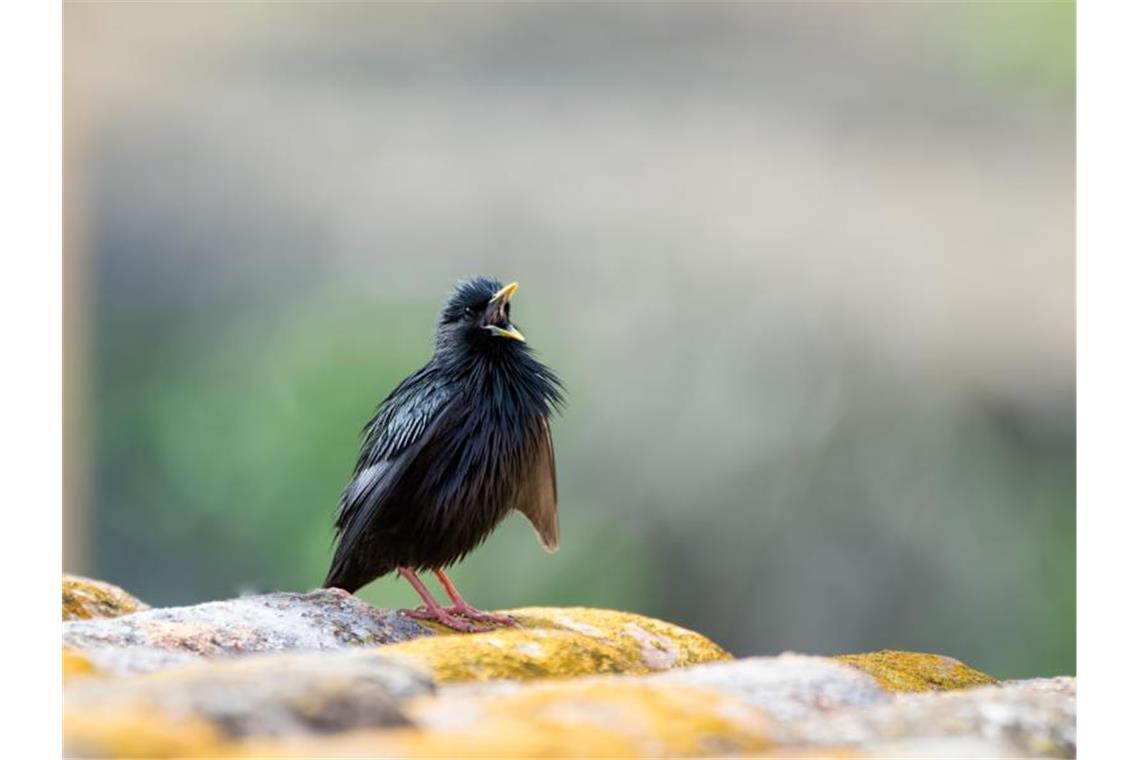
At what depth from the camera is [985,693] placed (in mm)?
3221

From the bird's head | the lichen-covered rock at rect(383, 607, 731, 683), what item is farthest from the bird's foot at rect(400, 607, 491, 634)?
the bird's head

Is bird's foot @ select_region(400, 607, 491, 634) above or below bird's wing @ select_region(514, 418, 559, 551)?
below

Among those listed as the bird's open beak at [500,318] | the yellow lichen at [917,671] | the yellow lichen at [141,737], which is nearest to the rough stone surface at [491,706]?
the yellow lichen at [141,737]

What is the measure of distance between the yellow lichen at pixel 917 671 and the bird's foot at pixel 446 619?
1.32 meters

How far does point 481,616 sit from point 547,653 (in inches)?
45.5

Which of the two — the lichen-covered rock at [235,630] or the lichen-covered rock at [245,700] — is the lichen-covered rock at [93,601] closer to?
the lichen-covered rock at [235,630]

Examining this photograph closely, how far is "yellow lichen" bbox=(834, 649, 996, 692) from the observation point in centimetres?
423

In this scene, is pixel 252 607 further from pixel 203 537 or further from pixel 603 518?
pixel 603 518

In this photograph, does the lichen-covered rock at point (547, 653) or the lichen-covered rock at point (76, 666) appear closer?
the lichen-covered rock at point (76, 666)

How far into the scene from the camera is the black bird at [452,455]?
462 centimetres

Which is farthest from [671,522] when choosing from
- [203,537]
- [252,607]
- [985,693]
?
[985,693]

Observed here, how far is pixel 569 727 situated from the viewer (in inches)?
110

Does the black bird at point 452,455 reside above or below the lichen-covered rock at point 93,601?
above

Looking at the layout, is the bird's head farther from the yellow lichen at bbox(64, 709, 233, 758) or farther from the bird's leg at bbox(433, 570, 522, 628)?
the yellow lichen at bbox(64, 709, 233, 758)
